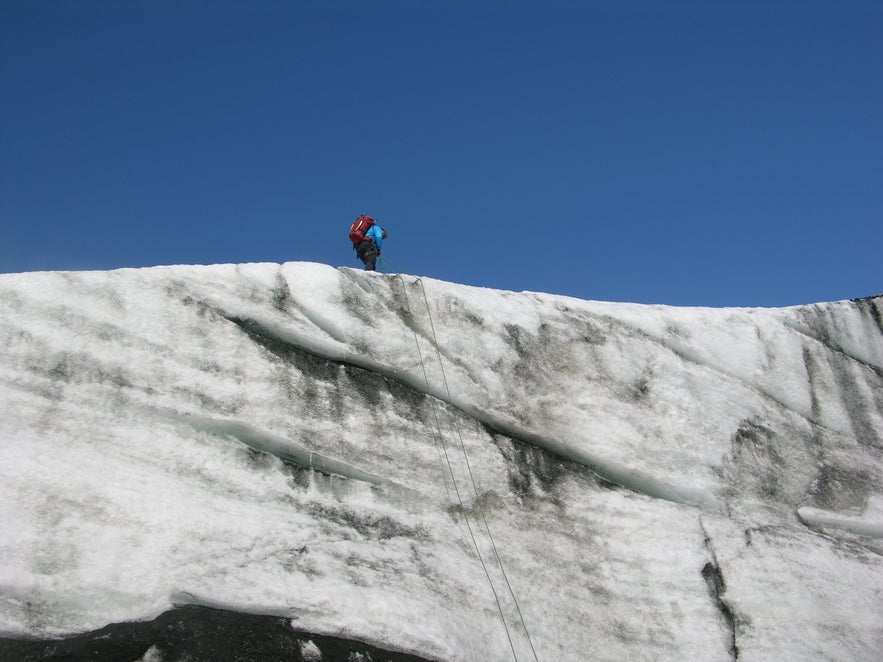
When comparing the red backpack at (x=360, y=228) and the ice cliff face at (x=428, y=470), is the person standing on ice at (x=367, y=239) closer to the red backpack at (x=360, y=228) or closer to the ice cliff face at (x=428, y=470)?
the red backpack at (x=360, y=228)

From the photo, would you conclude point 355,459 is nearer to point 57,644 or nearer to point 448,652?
point 448,652

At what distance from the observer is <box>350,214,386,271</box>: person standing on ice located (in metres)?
10.7

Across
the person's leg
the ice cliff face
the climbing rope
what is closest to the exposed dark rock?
the ice cliff face

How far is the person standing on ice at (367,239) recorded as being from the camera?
35.0 feet

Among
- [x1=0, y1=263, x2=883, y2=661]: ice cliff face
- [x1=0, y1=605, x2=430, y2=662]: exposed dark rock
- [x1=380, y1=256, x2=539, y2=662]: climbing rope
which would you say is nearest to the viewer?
[x1=0, y1=605, x2=430, y2=662]: exposed dark rock

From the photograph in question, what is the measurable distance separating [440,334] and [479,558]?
2545 millimetres

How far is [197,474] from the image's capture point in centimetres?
718

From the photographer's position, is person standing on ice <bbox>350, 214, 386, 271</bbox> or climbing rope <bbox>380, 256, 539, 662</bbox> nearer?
climbing rope <bbox>380, 256, 539, 662</bbox>

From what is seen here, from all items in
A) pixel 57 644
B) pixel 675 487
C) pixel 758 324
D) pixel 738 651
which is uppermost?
pixel 758 324

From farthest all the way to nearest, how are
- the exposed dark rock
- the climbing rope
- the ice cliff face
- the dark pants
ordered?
the dark pants → the climbing rope → the ice cliff face → the exposed dark rock

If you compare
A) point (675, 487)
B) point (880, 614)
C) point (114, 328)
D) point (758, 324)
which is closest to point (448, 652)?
point (675, 487)

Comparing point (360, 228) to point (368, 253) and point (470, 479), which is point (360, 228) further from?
Answer: point (470, 479)

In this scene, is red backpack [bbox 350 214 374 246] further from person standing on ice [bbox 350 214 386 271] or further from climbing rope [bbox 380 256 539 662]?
climbing rope [bbox 380 256 539 662]

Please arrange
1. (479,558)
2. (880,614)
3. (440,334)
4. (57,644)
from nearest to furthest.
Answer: (57,644), (479,558), (880,614), (440,334)
